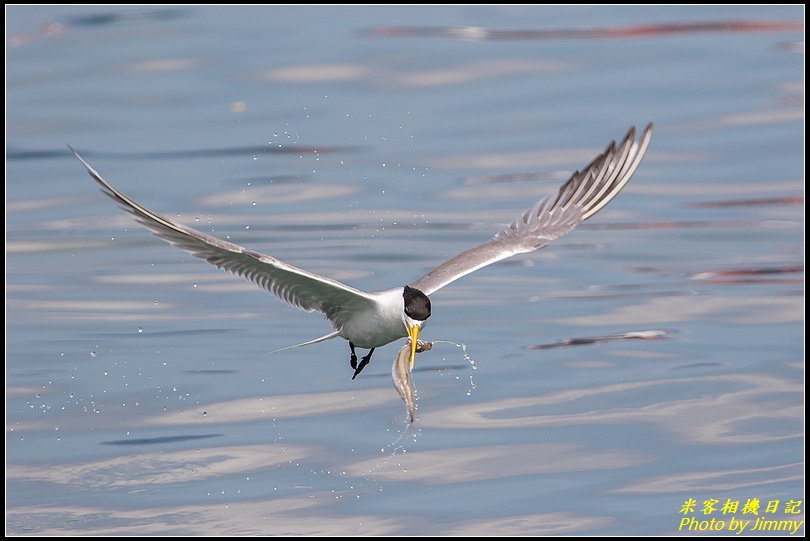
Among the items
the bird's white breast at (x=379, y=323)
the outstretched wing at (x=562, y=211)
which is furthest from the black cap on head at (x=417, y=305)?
the outstretched wing at (x=562, y=211)

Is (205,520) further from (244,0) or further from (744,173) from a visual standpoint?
(244,0)

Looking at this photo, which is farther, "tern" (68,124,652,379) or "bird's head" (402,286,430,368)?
"bird's head" (402,286,430,368)

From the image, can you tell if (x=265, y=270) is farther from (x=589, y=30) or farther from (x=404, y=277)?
(x=589, y=30)

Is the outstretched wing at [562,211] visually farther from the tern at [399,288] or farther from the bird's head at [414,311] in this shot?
the bird's head at [414,311]

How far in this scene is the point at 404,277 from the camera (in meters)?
15.5

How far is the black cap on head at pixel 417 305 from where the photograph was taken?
897 centimetres

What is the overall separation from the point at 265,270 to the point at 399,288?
1229mm

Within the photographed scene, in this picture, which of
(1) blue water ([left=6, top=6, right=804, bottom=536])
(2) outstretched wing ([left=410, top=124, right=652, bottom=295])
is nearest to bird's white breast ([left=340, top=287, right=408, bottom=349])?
(2) outstretched wing ([left=410, top=124, right=652, bottom=295])

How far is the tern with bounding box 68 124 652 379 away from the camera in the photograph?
8.70m

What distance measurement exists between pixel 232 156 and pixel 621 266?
7.28 metres

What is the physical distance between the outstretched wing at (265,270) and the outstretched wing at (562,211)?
0.52 metres

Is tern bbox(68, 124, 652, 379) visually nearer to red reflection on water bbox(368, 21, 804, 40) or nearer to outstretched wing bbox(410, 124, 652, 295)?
outstretched wing bbox(410, 124, 652, 295)

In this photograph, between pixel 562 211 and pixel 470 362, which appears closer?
pixel 562 211

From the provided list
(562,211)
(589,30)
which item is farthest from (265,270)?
(589,30)
